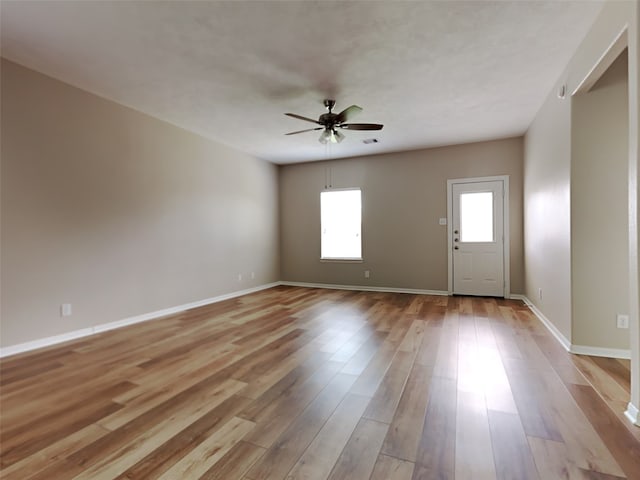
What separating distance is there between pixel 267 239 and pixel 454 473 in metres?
5.88

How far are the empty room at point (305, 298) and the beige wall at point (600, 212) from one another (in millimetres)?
19

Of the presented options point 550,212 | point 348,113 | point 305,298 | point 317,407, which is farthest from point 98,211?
point 550,212

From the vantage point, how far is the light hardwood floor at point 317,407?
1.49 metres

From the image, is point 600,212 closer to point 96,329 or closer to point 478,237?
point 478,237

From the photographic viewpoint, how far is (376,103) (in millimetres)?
3879

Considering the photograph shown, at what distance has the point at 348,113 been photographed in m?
3.43

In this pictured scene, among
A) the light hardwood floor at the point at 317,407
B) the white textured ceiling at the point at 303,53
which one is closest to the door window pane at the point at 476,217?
the white textured ceiling at the point at 303,53

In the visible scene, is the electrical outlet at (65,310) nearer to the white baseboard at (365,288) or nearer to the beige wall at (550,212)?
the white baseboard at (365,288)

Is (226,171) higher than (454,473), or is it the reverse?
(226,171)

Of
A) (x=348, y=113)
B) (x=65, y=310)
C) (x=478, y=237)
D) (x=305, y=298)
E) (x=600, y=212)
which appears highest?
(x=348, y=113)

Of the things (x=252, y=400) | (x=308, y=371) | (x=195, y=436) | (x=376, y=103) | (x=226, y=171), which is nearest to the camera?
(x=195, y=436)

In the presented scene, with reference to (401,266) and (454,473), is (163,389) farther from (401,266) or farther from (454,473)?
(401,266)

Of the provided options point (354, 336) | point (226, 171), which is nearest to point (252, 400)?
point (354, 336)

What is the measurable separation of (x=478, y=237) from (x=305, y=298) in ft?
11.1
